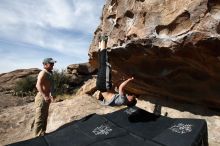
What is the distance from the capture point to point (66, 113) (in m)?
9.74

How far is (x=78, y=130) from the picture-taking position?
603cm

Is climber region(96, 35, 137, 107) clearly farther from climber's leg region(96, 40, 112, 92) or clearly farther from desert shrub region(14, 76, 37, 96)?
desert shrub region(14, 76, 37, 96)

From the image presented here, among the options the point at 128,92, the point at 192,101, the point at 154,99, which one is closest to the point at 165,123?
the point at 192,101

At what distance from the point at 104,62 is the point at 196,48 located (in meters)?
2.50

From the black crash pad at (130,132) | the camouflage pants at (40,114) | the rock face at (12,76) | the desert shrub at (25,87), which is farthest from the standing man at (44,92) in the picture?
the rock face at (12,76)

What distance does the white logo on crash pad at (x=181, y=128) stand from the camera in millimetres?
5377

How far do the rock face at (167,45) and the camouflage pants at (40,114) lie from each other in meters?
2.02

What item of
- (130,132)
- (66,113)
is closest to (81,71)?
(66,113)

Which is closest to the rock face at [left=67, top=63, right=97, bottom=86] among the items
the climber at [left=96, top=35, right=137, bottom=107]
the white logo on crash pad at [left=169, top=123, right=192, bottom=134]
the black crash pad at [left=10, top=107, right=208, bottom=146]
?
the climber at [left=96, top=35, right=137, bottom=107]

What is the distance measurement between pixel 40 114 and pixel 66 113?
230 centimetres

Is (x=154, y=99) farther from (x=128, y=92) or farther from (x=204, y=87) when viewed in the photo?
(x=204, y=87)

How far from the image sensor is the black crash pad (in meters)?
5.21

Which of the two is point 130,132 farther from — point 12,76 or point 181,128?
point 12,76

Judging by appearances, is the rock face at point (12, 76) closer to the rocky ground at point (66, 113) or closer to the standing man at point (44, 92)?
the rocky ground at point (66, 113)
